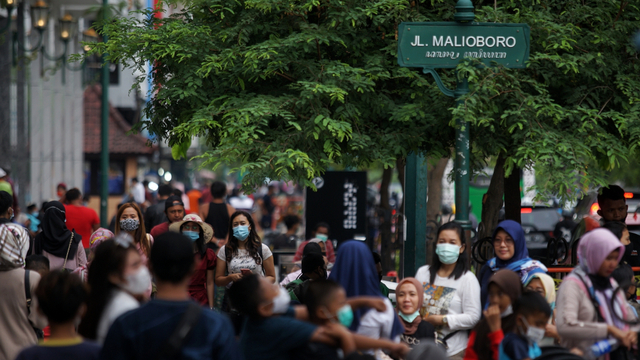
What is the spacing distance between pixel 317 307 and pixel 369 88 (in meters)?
2.99

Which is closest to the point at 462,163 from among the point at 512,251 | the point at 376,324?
the point at 512,251

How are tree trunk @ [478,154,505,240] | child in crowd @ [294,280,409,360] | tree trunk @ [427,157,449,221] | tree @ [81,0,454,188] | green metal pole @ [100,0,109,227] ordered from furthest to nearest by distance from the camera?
green metal pole @ [100,0,109,227] < tree trunk @ [427,157,449,221] < tree trunk @ [478,154,505,240] < tree @ [81,0,454,188] < child in crowd @ [294,280,409,360]

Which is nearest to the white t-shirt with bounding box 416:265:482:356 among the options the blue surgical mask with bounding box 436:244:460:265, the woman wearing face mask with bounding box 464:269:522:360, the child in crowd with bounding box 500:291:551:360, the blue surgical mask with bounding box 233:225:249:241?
the blue surgical mask with bounding box 436:244:460:265

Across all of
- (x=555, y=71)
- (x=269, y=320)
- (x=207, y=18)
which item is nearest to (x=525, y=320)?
(x=269, y=320)

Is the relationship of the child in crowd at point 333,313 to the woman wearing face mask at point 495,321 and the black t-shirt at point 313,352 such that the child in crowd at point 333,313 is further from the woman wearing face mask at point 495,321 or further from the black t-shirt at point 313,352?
the woman wearing face mask at point 495,321

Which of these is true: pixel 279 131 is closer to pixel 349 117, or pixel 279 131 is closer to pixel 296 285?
pixel 349 117

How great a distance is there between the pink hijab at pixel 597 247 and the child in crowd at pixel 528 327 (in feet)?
1.88

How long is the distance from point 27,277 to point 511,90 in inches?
161

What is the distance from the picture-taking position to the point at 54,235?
25.5 ft

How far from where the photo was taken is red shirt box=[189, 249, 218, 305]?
7.44 m

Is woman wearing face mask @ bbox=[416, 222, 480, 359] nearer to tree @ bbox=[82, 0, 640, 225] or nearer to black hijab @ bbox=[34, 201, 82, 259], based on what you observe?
tree @ bbox=[82, 0, 640, 225]

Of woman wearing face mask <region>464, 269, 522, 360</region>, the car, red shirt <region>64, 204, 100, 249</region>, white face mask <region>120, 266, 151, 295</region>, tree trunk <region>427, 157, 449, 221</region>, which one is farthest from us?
the car

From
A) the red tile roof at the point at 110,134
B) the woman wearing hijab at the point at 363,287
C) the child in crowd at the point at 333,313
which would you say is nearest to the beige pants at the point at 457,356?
the woman wearing hijab at the point at 363,287

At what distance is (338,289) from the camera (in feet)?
13.2
